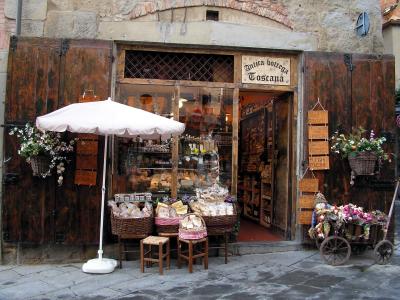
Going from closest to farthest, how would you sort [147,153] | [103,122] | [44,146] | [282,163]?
[103,122] < [44,146] < [147,153] < [282,163]

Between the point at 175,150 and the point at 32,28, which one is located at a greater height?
the point at 32,28

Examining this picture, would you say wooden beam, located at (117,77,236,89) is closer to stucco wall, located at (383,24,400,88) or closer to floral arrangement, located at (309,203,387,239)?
floral arrangement, located at (309,203,387,239)

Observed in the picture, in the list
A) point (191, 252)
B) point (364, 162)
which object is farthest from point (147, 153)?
point (364, 162)

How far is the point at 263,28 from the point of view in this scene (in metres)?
7.70

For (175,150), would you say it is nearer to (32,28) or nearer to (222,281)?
(222,281)

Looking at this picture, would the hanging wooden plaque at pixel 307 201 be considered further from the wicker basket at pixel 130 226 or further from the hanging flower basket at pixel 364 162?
the wicker basket at pixel 130 226

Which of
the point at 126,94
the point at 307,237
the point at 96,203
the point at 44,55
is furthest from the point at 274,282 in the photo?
the point at 44,55

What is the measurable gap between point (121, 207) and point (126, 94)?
1939 millimetres

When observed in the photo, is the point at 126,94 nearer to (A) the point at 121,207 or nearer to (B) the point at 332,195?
(A) the point at 121,207

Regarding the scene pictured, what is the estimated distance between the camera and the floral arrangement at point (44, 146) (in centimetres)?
660

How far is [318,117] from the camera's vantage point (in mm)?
7586

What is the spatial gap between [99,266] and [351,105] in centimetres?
486

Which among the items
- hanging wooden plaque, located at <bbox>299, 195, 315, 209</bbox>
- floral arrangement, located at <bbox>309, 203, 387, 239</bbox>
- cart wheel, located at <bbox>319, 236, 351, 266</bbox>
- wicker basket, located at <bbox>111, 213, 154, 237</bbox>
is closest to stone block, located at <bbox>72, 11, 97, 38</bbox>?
wicker basket, located at <bbox>111, 213, 154, 237</bbox>

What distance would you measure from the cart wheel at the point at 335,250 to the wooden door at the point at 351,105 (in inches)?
38.4
